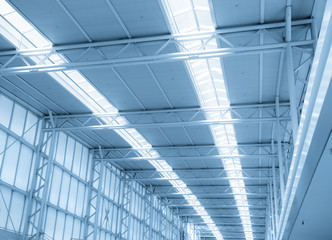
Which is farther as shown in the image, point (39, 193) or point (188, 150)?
point (188, 150)

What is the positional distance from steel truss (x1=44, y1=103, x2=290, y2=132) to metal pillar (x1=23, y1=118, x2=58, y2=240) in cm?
173

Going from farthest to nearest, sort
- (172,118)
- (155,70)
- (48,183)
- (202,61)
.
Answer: (172,118) < (48,183) < (155,70) < (202,61)

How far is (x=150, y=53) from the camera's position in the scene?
25.6m

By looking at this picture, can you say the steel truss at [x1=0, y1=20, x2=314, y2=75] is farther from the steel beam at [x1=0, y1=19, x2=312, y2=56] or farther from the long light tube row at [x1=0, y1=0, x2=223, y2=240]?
the long light tube row at [x1=0, y1=0, x2=223, y2=240]

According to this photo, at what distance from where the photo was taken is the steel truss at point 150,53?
22250mm

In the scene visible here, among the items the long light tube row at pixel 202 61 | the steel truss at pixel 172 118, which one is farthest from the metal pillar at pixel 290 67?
the steel truss at pixel 172 118

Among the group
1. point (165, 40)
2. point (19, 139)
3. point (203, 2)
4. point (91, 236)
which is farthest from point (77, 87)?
point (91, 236)

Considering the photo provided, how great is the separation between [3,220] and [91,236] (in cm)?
1429

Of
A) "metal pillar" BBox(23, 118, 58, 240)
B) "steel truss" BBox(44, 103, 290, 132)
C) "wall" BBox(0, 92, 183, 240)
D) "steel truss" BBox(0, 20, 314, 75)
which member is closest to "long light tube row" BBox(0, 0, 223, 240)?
"steel truss" BBox(0, 20, 314, 75)

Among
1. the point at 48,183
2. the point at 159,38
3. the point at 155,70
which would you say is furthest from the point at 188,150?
the point at 159,38

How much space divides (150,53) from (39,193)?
16.7 meters

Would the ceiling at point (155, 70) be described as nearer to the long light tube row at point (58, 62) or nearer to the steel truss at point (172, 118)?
the steel truss at point (172, 118)

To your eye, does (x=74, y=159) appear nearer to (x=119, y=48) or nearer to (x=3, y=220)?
(x=3, y=220)

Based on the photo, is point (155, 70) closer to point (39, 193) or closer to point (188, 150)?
point (39, 193)
